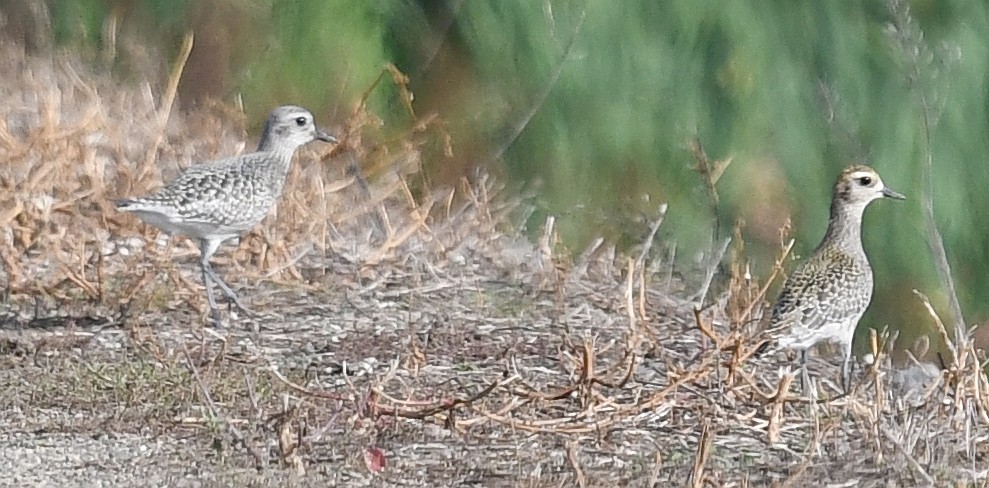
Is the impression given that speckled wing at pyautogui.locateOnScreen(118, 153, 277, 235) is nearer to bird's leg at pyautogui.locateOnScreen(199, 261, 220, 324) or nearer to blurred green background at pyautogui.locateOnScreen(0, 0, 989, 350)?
bird's leg at pyautogui.locateOnScreen(199, 261, 220, 324)

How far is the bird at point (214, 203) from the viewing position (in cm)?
857

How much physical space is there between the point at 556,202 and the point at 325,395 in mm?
5313

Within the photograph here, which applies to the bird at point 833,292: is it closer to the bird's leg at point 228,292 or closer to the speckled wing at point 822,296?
the speckled wing at point 822,296

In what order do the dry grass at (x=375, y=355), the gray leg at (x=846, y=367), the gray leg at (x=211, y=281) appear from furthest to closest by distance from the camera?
the gray leg at (x=211, y=281)
the gray leg at (x=846, y=367)
the dry grass at (x=375, y=355)

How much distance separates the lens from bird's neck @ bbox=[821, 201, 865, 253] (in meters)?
8.41

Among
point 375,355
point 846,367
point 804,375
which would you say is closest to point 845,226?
point 846,367

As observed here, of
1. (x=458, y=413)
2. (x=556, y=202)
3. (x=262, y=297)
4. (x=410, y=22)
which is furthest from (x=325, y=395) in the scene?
(x=410, y=22)

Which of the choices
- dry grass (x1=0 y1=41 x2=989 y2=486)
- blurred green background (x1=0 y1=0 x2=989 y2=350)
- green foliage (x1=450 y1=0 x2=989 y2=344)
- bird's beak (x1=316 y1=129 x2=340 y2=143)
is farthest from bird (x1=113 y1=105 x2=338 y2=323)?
green foliage (x1=450 y1=0 x2=989 y2=344)

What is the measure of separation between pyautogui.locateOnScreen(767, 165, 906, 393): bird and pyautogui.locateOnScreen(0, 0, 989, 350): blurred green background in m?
2.58

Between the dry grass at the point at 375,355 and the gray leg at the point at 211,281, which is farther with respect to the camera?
the gray leg at the point at 211,281

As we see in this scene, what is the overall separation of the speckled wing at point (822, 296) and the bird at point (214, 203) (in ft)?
8.30

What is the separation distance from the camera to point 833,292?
7730 millimetres

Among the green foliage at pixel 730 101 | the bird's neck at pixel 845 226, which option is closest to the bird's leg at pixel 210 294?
the bird's neck at pixel 845 226

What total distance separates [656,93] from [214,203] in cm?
369
